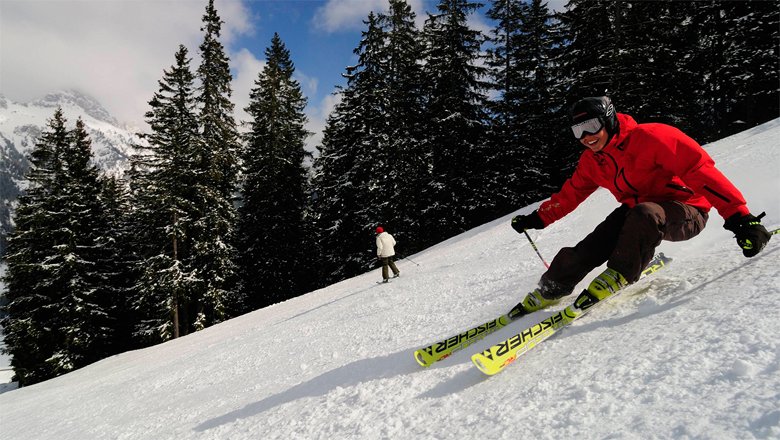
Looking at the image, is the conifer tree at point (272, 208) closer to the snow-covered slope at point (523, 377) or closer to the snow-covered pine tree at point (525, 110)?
the snow-covered pine tree at point (525, 110)

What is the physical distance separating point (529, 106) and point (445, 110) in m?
6.20

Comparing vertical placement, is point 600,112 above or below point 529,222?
above

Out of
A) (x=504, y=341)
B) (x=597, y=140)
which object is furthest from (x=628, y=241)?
(x=504, y=341)

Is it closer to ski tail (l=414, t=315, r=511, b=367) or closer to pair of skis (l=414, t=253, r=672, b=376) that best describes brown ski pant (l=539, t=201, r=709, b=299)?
pair of skis (l=414, t=253, r=672, b=376)

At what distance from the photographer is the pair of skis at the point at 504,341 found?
2871mm

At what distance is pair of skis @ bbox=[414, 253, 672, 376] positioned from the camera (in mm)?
2871

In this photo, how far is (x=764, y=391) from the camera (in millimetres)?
1842

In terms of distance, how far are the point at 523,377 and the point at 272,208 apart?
2893 cm

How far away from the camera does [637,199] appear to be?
351cm

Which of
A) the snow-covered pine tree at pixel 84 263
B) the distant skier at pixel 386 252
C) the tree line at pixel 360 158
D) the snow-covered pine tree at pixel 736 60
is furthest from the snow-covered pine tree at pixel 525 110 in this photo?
the snow-covered pine tree at pixel 84 263

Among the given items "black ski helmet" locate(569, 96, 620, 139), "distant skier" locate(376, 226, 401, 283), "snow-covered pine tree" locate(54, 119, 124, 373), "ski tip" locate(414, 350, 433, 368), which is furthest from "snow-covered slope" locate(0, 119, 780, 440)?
"snow-covered pine tree" locate(54, 119, 124, 373)

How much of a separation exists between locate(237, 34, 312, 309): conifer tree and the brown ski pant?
91.7ft

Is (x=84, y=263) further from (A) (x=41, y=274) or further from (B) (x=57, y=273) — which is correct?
(A) (x=41, y=274)

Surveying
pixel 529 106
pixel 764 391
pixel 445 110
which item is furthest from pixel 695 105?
pixel 764 391
